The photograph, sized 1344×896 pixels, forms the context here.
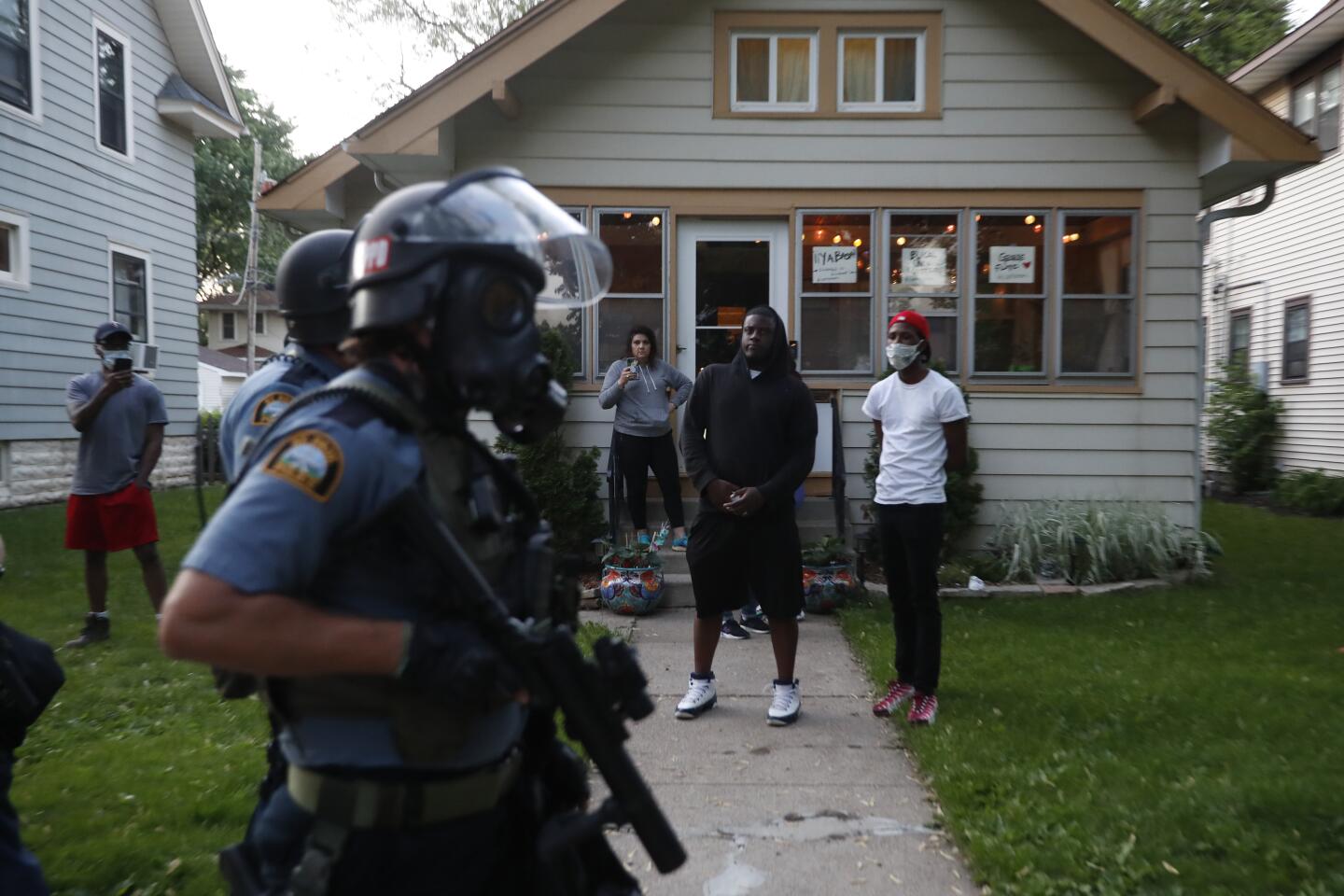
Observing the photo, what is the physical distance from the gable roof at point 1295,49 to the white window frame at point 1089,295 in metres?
8.02

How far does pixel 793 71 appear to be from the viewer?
9.67 metres

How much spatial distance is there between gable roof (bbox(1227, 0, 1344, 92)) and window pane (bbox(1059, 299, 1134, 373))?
8.43 metres

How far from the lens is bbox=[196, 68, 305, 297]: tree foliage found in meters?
32.3

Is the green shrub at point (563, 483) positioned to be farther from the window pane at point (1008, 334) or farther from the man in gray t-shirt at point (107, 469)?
the window pane at point (1008, 334)

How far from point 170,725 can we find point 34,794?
99 cm

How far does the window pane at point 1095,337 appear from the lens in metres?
9.76

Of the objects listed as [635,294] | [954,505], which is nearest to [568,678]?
[954,505]

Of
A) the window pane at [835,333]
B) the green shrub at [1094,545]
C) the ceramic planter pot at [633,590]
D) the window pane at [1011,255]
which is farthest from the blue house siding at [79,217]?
the green shrub at [1094,545]

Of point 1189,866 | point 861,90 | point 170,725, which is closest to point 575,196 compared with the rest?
point 861,90

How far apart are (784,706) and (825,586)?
8.94 feet

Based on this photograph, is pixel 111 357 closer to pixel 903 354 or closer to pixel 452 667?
pixel 903 354

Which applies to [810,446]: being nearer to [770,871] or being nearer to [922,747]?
[922,747]

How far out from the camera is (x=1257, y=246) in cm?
1859

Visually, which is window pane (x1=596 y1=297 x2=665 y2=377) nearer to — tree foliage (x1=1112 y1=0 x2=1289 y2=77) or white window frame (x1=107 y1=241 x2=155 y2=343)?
white window frame (x1=107 y1=241 x2=155 y2=343)
